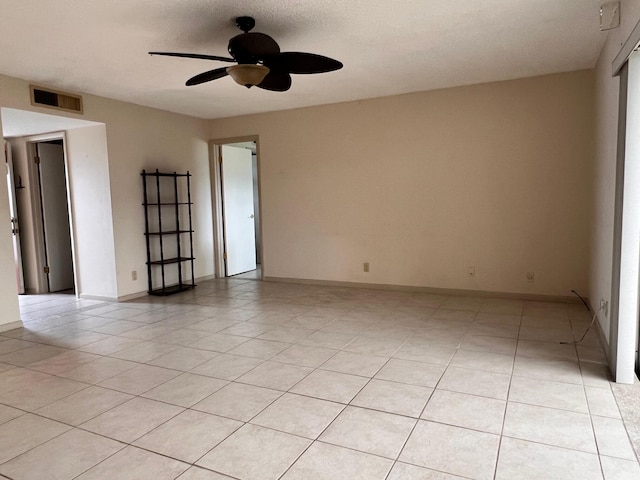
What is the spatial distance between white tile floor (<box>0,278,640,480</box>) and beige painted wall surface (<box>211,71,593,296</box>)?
30.4 inches

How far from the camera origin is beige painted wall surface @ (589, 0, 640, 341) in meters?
2.81

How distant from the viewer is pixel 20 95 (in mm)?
4082

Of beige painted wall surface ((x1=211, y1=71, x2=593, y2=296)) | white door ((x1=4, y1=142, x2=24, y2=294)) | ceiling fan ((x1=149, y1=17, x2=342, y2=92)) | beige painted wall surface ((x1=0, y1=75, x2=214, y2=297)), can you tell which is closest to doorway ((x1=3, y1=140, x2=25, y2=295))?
white door ((x1=4, y1=142, x2=24, y2=294))

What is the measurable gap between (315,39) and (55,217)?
4.82 m

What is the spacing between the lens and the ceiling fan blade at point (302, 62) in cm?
284

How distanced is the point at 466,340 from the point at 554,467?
5.46 feet

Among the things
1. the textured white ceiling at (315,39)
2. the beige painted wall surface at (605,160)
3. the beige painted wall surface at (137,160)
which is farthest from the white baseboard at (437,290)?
the textured white ceiling at (315,39)

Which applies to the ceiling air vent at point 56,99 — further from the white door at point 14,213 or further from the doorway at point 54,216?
the white door at point 14,213

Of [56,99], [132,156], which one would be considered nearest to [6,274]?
[56,99]

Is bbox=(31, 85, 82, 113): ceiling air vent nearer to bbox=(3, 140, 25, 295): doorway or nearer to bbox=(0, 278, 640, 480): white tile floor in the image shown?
bbox=(3, 140, 25, 295): doorway

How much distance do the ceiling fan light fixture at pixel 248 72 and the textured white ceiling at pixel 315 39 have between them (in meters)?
0.37

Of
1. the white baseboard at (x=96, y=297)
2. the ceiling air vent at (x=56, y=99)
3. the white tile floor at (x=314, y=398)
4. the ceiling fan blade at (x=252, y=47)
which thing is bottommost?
the white tile floor at (x=314, y=398)

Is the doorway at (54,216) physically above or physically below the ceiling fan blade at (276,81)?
below

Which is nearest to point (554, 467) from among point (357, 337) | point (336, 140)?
point (357, 337)
